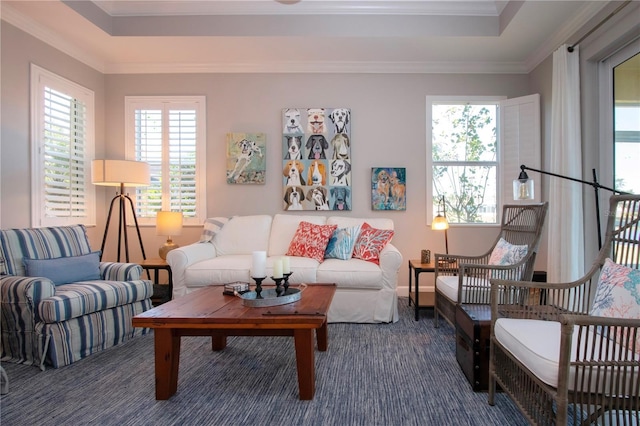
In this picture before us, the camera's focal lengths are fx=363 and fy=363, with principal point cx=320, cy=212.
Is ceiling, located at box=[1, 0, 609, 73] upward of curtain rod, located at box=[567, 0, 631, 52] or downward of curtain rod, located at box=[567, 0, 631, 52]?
upward

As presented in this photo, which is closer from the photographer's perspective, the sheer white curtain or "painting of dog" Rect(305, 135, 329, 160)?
the sheer white curtain

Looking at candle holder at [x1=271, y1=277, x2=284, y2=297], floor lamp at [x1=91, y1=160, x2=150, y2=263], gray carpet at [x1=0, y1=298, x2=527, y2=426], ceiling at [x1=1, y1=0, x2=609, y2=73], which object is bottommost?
gray carpet at [x1=0, y1=298, x2=527, y2=426]

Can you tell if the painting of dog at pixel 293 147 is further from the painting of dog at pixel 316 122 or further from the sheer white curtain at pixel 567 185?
the sheer white curtain at pixel 567 185

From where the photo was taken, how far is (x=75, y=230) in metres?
3.20

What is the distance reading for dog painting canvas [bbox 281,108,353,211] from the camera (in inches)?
173

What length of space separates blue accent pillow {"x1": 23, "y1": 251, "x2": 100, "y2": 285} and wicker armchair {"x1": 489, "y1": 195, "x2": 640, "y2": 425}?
3.01 meters

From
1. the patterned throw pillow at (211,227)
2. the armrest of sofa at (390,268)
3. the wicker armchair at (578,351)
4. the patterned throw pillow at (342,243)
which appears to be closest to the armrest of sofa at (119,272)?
the patterned throw pillow at (211,227)

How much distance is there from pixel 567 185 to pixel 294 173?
2792 mm

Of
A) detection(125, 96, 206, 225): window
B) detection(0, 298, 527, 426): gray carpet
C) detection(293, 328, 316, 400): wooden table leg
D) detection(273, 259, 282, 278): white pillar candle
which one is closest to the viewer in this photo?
detection(0, 298, 527, 426): gray carpet

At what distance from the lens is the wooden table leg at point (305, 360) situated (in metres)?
1.95

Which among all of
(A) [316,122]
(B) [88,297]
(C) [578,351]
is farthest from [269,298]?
A: (A) [316,122]

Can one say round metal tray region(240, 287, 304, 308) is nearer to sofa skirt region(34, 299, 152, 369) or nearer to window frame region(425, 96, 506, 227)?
sofa skirt region(34, 299, 152, 369)

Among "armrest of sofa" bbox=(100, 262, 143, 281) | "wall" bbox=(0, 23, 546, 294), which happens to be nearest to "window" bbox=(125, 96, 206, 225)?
"wall" bbox=(0, 23, 546, 294)

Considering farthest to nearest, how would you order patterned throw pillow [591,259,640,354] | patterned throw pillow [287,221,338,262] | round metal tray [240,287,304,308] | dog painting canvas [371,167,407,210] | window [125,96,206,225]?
window [125,96,206,225], dog painting canvas [371,167,407,210], patterned throw pillow [287,221,338,262], round metal tray [240,287,304,308], patterned throw pillow [591,259,640,354]
